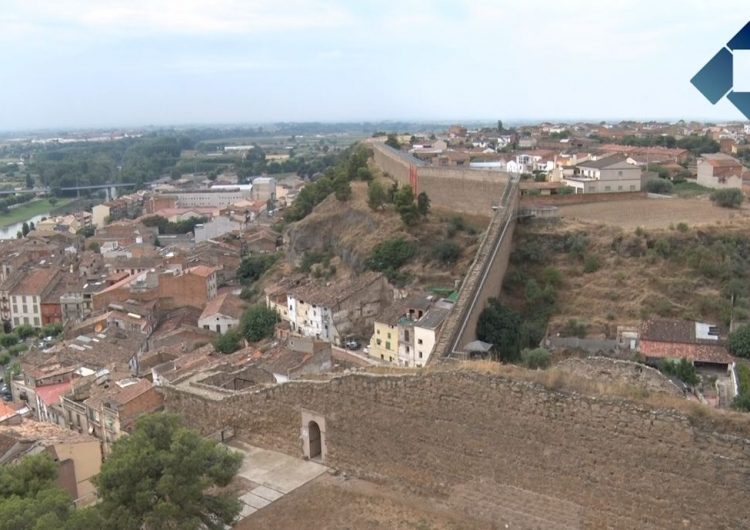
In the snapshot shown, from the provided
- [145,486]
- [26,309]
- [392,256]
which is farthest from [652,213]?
[26,309]

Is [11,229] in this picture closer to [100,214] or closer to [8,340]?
[100,214]

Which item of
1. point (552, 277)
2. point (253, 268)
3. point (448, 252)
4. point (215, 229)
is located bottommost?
point (253, 268)

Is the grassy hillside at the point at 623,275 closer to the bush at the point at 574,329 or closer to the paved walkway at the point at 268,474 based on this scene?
the bush at the point at 574,329

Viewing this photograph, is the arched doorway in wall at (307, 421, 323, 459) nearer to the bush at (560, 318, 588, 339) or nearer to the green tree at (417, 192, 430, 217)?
the bush at (560, 318, 588, 339)

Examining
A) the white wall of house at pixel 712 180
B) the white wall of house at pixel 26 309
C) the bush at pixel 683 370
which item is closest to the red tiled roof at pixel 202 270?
the white wall of house at pixel 26 309

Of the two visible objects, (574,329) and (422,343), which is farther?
(422,343)

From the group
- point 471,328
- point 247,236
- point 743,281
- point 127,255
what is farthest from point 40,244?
point 743,281
